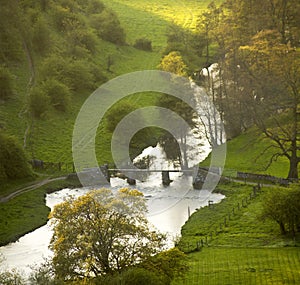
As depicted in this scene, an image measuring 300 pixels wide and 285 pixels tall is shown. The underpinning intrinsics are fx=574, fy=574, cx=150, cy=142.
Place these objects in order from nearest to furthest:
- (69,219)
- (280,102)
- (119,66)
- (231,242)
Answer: (69,219) → (231,242) → (280,102) → (119,66)

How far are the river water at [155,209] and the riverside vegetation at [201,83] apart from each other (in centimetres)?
119

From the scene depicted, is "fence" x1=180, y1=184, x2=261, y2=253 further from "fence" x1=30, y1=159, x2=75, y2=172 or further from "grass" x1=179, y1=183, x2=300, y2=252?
→ "fence" x1=30, y1=159, x2=75, y2=172

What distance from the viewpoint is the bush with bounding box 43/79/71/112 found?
77.1m

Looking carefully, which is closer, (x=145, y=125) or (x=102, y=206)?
(x=102, y=206)

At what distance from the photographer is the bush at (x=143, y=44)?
11394cm

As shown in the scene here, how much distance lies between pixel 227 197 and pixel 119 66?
52.4 m

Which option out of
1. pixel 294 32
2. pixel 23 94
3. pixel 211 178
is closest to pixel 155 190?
pixel 211 178

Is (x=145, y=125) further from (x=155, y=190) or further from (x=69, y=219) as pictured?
(x=69, y=219)

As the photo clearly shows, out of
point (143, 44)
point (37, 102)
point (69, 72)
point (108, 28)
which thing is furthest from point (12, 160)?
point (143, 44)

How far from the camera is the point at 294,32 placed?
257 ft

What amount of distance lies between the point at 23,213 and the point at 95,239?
21.4m

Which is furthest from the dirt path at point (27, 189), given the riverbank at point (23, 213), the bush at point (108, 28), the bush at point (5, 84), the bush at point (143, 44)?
the bush at point (143, 44)

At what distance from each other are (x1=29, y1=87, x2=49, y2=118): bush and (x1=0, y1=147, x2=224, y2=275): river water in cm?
1809

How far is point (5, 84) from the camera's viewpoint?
75.2 m
